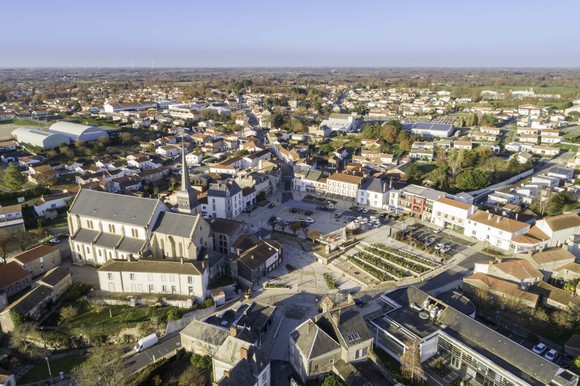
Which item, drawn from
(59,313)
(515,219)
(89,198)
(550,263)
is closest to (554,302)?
(550,263)

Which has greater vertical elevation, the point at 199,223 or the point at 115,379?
the point at 199,223

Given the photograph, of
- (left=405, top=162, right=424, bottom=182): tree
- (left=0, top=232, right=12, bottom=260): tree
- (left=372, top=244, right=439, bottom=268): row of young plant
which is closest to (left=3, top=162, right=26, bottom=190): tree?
(left=0, top=232, right=12, bottom=260): tree

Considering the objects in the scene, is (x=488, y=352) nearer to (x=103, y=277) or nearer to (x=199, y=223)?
(x=199, y=223)

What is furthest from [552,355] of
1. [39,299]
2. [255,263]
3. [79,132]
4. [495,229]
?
[79,132]

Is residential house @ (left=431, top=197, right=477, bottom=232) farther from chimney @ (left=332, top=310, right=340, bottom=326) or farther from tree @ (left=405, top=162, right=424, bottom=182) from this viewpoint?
chimney @ (left=332, top=310, right=340, bottom=326)

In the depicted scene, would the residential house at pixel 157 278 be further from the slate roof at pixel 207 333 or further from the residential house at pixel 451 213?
the residential house at pixel 451 213

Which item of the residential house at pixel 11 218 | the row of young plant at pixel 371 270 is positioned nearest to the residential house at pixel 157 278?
the row of young plant at pixel 371 270

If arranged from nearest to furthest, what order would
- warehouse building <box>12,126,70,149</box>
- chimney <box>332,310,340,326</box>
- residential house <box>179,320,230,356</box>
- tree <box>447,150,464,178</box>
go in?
chimney <box>332,310,340,326</box>
residential house <box>179,320,230,356</box>
tree <box>447,150,464,178</box>
warehouse building <box>12,126,70,149</box>
